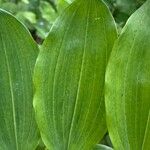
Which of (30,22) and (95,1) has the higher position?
(95,1)

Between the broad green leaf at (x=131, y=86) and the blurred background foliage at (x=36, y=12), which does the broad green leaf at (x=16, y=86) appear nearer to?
the broad green leaf at (x=131, y=86)

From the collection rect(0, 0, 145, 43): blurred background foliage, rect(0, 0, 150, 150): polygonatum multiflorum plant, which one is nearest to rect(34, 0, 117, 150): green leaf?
rect(0, 0, 150, 150): polygonatum multiflorum plant

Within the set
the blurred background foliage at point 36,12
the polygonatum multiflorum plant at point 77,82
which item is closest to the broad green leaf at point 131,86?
the polygonatum multiflorum plant at point 77,82

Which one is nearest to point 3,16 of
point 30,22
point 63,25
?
point 63,25

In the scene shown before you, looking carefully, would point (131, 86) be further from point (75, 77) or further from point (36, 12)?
point (36, 12)

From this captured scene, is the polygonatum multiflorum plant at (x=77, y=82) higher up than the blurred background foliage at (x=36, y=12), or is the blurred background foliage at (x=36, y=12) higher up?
the polygonatum multiflorum plant at (x=77, y=82)

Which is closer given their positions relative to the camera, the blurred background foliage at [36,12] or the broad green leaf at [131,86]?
the broad green leaf at [131,86]

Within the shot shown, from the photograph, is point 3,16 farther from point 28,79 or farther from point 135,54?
point 135,54
